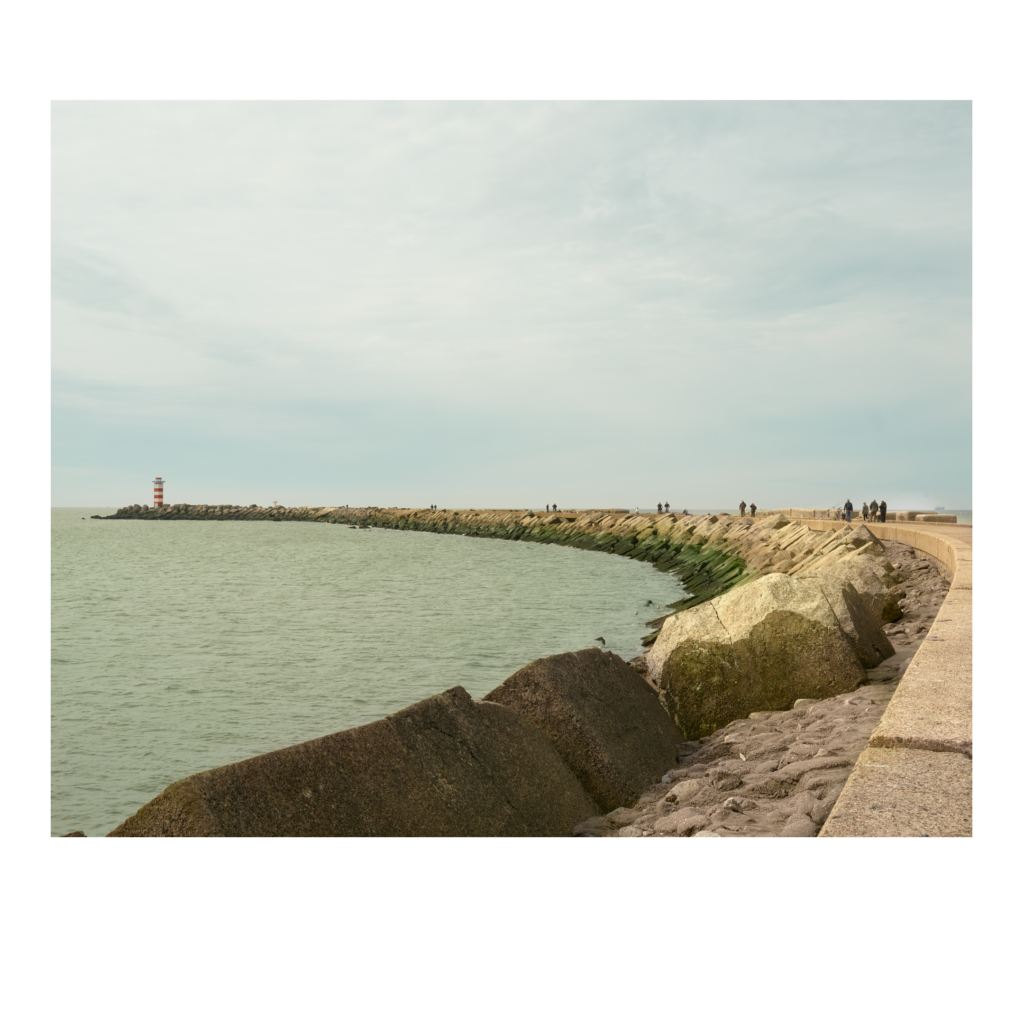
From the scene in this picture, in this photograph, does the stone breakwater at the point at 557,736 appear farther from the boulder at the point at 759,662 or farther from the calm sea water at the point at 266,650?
the calm sea water at the point at 266,650

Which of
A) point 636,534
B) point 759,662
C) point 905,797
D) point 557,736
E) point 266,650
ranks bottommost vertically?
point 266,650

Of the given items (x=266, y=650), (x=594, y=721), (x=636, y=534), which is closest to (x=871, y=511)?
(x=636, y=534)

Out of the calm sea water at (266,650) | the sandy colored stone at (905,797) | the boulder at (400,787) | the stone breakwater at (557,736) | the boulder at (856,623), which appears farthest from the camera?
the calm sea water at (266,650)

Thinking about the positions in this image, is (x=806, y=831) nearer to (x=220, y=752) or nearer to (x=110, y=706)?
(x=220, y=752)

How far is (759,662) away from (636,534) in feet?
98.9

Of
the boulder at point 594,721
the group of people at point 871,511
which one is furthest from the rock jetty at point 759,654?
the group of people at point 871,511

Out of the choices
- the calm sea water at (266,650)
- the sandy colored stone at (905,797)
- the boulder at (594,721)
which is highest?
the sandy colored stone at (905,797)

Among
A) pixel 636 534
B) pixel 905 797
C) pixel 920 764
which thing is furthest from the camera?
pixel 636 534

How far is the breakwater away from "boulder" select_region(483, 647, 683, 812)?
9592 mm

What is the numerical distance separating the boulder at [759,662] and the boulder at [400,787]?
6.49 ft

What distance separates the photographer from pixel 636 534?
1411 inches

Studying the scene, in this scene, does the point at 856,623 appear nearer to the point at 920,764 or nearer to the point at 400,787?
the point at 920,764

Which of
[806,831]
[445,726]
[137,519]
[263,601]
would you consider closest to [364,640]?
[263,601]

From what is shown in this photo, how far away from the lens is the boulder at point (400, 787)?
9.12 feet
